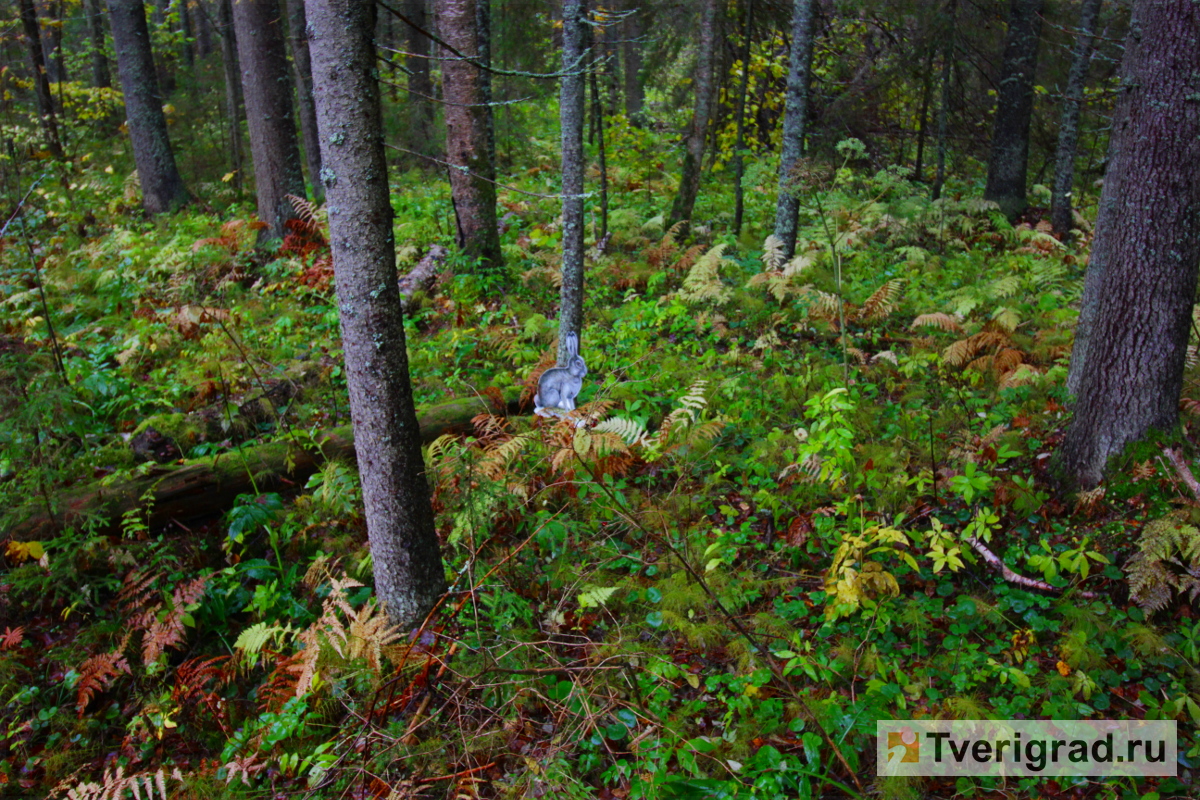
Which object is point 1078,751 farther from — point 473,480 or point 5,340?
point 5,340

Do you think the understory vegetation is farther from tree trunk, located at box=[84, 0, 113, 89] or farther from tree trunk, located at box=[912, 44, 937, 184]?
tree trunk, located at box=[84, 0, 113, 89]

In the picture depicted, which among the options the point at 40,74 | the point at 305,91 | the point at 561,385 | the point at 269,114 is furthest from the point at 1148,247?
the point at 40,74

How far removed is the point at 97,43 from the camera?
16.9 meters

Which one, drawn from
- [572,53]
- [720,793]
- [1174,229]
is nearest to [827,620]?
[720,793]

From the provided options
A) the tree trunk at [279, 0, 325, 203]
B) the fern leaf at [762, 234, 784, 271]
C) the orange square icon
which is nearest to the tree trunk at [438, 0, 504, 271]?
the fern leaf at [762, 234, 784, 271]

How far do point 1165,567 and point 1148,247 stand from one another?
6.20 ft

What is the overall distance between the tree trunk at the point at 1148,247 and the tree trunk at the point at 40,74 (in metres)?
17.2

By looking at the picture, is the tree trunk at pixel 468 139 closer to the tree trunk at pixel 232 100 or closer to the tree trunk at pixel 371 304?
the tree trunk at pixel 371 304

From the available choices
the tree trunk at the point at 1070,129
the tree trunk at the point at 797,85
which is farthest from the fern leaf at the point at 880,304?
the tree trunk at the point at 1070,129

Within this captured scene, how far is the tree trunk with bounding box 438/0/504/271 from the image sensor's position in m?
8.07

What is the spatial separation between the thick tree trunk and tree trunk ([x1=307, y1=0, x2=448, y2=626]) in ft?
8.58

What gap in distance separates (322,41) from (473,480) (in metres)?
2.79

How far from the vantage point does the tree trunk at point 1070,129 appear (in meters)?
9.97

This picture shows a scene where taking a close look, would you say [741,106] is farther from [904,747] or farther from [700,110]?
[904,747]
